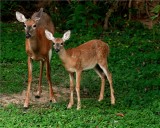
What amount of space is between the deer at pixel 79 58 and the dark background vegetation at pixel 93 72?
1.41 feet

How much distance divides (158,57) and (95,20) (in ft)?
10.2

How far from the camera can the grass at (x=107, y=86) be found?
8422 mm

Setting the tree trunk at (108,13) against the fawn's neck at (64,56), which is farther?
the tree trunk at (108,13)

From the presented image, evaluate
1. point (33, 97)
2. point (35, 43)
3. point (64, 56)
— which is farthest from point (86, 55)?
point (33, 97)

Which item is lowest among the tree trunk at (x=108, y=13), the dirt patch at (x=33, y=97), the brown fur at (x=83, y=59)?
the dirt patch at (x=33, y=97)

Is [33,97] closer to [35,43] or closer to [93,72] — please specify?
[35,43]

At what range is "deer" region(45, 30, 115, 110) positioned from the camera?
924 cm

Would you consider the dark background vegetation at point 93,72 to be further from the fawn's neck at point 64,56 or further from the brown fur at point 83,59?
the fawn's neck at point 64,56

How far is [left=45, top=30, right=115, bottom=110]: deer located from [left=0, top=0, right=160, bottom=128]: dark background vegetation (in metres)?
0.43

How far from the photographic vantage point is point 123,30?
51.3ft

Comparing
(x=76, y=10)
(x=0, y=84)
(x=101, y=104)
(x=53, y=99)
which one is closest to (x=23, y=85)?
(x=0, y=84)

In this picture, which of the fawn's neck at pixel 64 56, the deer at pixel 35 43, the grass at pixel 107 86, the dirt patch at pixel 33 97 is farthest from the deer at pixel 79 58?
the dirt patch at pixel 33 97

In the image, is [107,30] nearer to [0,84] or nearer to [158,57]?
[158,57]

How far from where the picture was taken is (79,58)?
945cm
